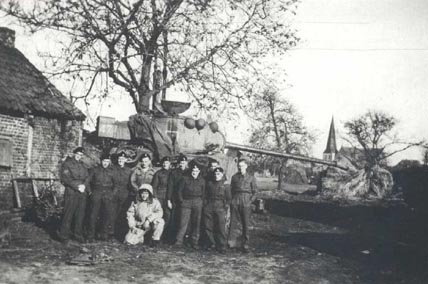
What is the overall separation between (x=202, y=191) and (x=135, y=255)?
1.95 meters

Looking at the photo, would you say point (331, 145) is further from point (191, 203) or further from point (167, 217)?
point (191, 203)

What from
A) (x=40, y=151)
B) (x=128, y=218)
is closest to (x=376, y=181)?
(x=40, y=151)

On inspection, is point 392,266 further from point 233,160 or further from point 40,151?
point 40,151

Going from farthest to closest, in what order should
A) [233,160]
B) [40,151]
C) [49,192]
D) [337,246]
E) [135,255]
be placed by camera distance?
[40,151]
[49,192]
[233,160]
[337,246]
[135,255]

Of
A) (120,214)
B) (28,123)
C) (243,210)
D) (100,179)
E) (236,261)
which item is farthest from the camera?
(28,123)

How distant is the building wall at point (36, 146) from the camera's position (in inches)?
561

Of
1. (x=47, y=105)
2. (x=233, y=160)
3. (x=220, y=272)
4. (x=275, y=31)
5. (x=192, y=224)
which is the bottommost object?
(x=220, y=272)

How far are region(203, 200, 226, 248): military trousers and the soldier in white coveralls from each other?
938mm

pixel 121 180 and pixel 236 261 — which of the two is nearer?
pixel 236 261

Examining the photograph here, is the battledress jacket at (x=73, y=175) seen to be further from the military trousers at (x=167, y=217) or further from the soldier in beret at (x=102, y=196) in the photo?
the military trousers at (x=167, y=217)

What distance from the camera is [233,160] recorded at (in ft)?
36.9

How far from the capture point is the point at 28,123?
15.1 meters

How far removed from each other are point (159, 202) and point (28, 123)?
26.5ft

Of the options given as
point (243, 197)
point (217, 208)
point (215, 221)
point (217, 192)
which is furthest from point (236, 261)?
point (217, 192)
